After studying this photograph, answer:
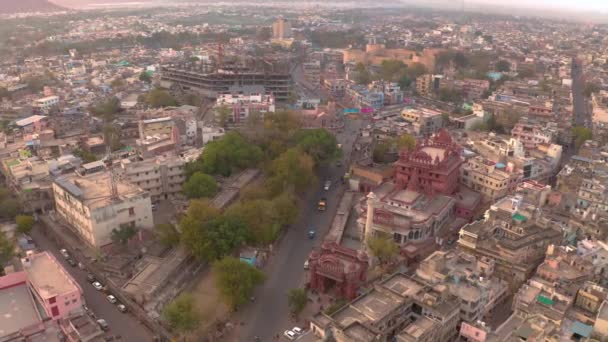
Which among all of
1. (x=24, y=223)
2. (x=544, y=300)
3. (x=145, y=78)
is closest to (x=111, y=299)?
(x=24, y=223)

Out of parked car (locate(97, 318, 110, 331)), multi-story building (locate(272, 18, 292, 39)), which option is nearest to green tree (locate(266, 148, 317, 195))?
parked car (locate(97, 318, 110, 331))

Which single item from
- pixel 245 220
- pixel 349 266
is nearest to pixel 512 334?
pixel 349 266

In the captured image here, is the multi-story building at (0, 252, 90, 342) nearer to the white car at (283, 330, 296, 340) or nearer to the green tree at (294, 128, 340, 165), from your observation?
the white car at (283, 330, 296, 340)

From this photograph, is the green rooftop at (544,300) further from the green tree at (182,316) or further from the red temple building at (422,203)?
the green tree at (182,316)

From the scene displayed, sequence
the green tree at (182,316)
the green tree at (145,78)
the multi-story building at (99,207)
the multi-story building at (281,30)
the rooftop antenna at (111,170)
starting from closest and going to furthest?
the green tree at (182,316) → the multi-story building at (99,207) → the rooftop antenna at (111,170) → the green tree at (145,78) → the multi-story building at (281,30)

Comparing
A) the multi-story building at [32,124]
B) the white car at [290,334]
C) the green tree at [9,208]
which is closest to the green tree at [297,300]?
the white car at [290,334]

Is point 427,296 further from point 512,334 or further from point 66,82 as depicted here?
point 66,82
